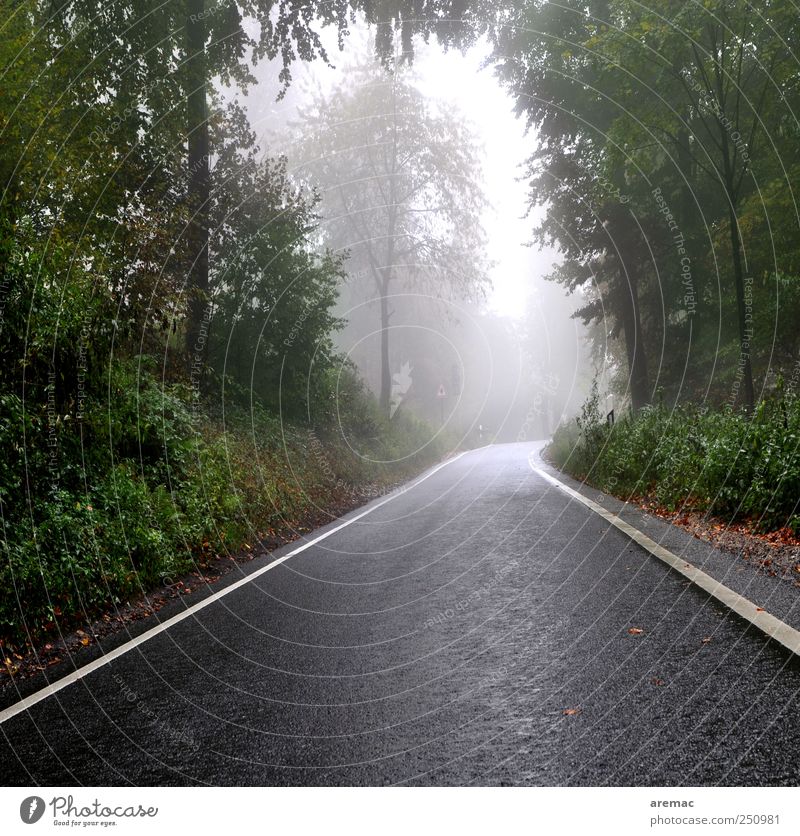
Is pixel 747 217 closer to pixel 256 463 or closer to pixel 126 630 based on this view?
pixel 256 463

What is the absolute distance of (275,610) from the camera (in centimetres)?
608

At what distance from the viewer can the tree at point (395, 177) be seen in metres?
30.0

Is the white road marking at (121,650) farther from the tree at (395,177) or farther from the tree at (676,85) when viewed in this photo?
the tree at (395,177)

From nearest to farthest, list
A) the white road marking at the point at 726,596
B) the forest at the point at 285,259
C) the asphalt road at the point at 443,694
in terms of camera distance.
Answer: the asphalt road at the point at 443,694 → the white road marking at the point at 726,596 → the forest at the point at 285,259

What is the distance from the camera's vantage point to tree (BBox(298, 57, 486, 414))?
29984 mm

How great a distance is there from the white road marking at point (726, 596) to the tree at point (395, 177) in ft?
78.0

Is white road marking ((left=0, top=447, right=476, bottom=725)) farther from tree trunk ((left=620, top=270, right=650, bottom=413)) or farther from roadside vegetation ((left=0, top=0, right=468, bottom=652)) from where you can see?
tree trunk ((left=620, top=270, right=650, bottom=413))

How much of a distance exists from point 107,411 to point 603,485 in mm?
9848
